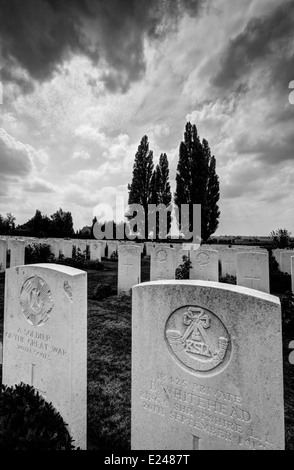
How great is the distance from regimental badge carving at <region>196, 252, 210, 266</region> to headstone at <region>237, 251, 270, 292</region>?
0.99 meters

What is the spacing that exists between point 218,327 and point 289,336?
4.08 meters

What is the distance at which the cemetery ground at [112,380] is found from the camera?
2.63 metres

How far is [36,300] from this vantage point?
2705 millimetres

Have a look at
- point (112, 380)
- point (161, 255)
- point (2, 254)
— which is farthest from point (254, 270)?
point (2, 254)

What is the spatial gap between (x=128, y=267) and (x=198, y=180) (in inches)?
623

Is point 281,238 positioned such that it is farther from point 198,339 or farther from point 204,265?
point 198,339

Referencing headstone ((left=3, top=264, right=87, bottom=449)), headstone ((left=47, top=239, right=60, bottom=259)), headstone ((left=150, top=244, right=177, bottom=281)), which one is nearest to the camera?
headstone ((left=3, top=264, right=87, bottom=449))

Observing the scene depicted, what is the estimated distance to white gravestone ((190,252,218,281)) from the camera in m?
7.69

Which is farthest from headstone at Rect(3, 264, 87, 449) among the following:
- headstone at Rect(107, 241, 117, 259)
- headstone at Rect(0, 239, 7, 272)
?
headstone at Rect(107, 241, 117, 259)

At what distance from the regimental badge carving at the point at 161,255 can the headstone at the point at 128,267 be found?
0.59m

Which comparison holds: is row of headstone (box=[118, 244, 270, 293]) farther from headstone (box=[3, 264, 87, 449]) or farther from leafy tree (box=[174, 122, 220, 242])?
leafy tree (box=[174, 122, 220, 242])

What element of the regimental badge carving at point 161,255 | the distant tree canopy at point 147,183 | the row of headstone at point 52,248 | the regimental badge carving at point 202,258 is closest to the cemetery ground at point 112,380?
the regimental badge carving at point 161,255

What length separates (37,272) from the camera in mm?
2711

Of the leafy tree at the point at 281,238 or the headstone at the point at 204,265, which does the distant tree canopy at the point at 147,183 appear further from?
the headstone at the point at 204,265
